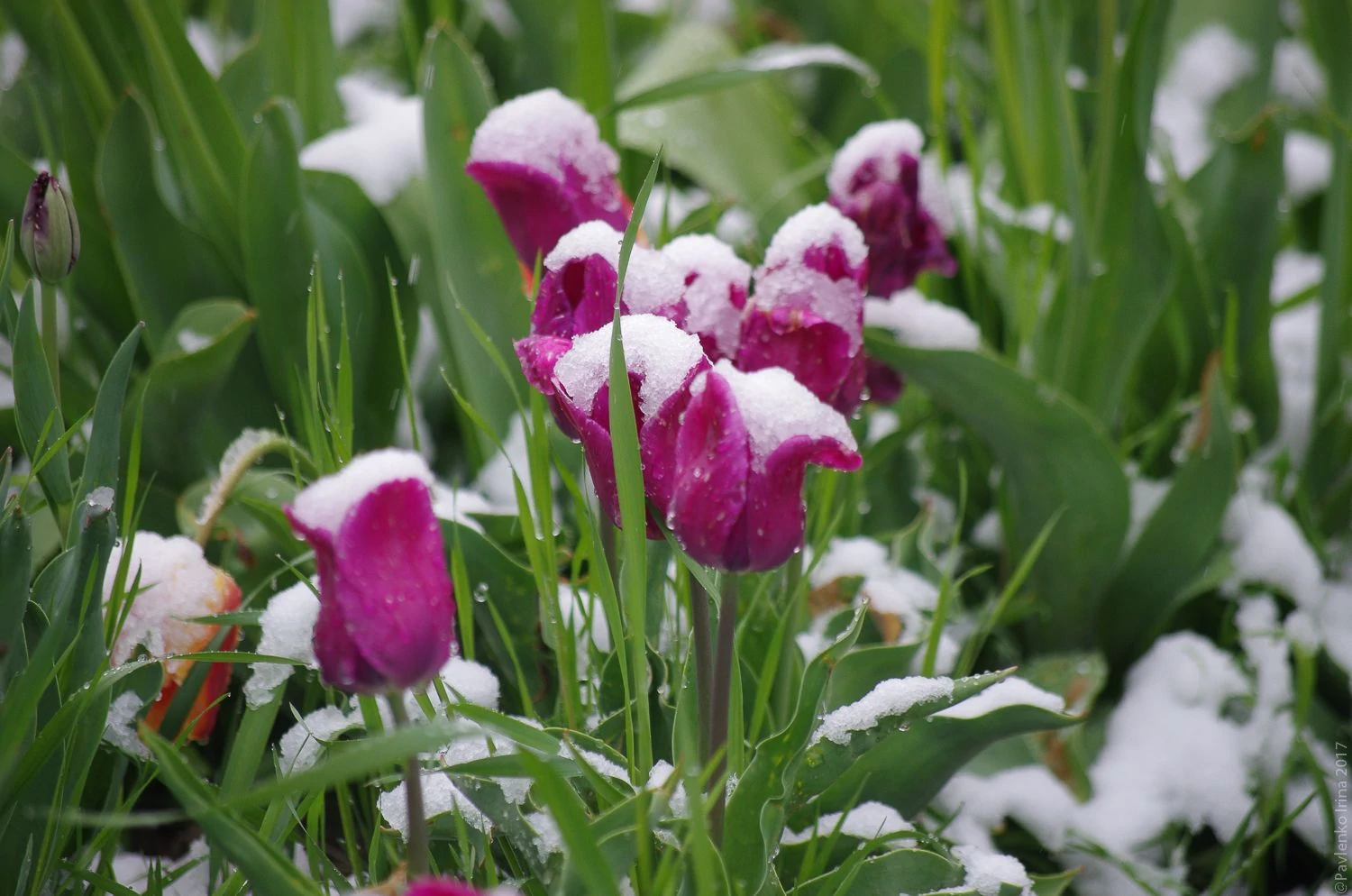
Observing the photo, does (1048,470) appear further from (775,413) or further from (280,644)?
(280,644)

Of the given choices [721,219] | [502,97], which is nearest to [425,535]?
[721,219]

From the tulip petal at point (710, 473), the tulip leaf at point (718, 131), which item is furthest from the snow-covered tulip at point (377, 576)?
the tulip leaf at point (718, 131)

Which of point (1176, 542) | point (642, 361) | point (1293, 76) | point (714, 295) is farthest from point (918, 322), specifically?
point (1293, 76)

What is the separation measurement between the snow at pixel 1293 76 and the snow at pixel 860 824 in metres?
1.27

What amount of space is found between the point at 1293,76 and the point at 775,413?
4.66ft

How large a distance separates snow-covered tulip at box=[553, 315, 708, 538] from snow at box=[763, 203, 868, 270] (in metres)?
0.12

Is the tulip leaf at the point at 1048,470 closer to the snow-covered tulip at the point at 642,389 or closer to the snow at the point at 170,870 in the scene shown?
the snow-covered tulip at the point at 642,389

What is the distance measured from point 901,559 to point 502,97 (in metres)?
0.82

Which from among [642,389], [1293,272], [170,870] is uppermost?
[642,389]

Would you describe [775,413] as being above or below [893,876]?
above

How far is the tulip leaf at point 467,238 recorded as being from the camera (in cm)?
92

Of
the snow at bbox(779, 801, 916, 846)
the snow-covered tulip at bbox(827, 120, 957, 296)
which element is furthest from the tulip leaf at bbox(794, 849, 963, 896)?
the snow-covered tulip at bbox(827, 120, 957, 296)

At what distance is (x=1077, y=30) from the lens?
1456 mm

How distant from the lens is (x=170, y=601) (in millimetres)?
657
